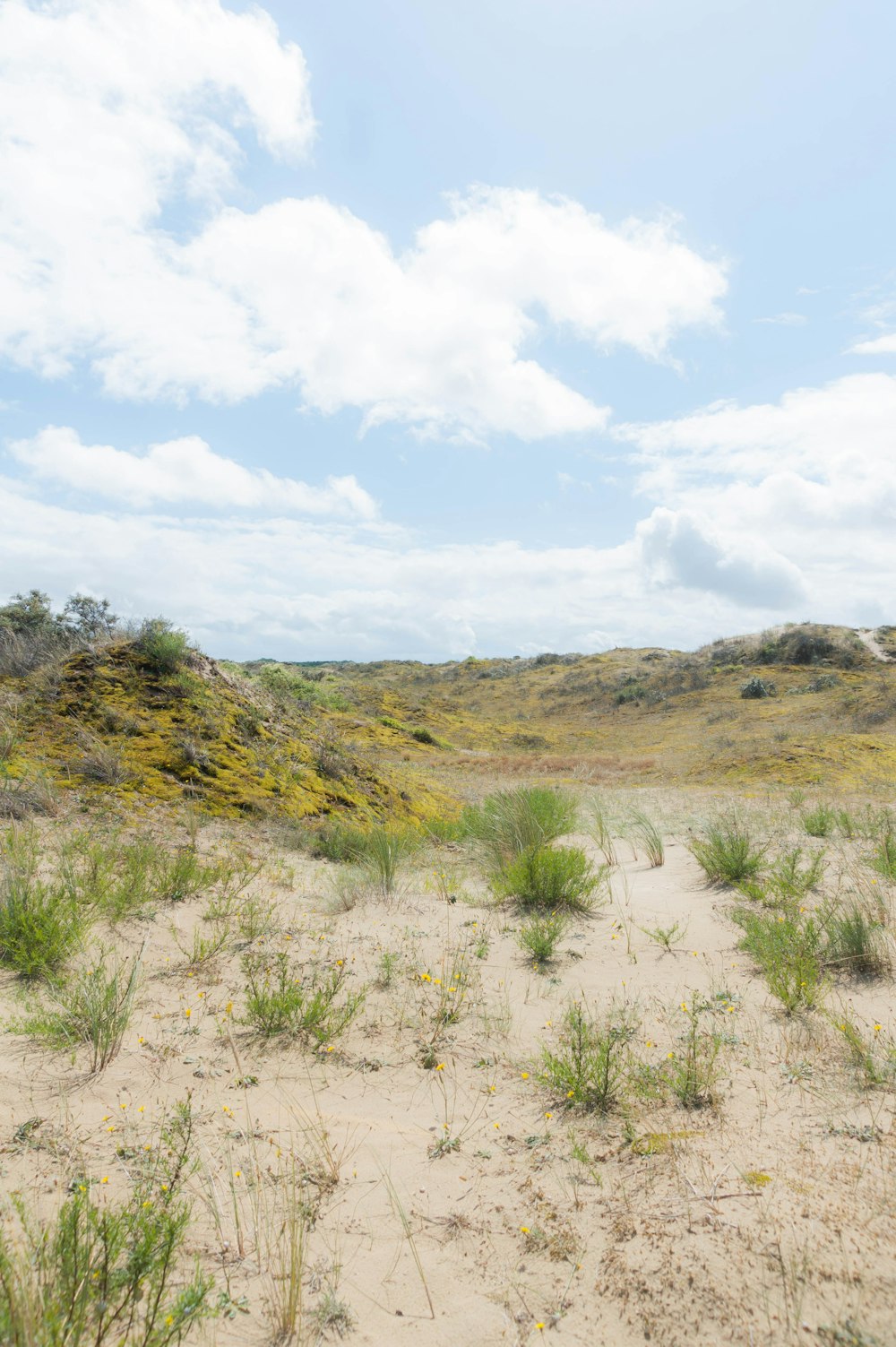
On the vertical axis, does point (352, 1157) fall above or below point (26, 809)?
below

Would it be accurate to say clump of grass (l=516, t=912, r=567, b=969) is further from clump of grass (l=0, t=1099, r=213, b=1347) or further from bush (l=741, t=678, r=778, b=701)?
bush (l=741, t=678, r=778, b=701)

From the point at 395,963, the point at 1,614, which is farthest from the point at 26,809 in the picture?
the point at 1,614

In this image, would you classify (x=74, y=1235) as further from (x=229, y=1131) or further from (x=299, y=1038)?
(x=299, y=1038)

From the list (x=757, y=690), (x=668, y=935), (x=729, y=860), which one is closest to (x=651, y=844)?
(x=729, y=860)

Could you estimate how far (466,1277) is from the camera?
1.95 m

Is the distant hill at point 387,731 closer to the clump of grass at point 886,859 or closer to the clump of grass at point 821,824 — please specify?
the clump of grass at point 821,824

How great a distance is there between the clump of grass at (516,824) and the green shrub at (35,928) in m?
3.95

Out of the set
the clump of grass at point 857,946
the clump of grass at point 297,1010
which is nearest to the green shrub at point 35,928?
the clump of grass at point 297,1010

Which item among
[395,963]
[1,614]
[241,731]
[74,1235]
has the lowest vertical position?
[395,963]

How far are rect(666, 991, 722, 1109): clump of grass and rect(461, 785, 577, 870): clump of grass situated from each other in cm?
312

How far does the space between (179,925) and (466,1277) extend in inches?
139

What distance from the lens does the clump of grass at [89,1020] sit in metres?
3.03

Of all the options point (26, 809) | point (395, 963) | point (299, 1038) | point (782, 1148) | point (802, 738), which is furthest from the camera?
point (802, 738)

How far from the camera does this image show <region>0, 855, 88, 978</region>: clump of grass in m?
3.75
